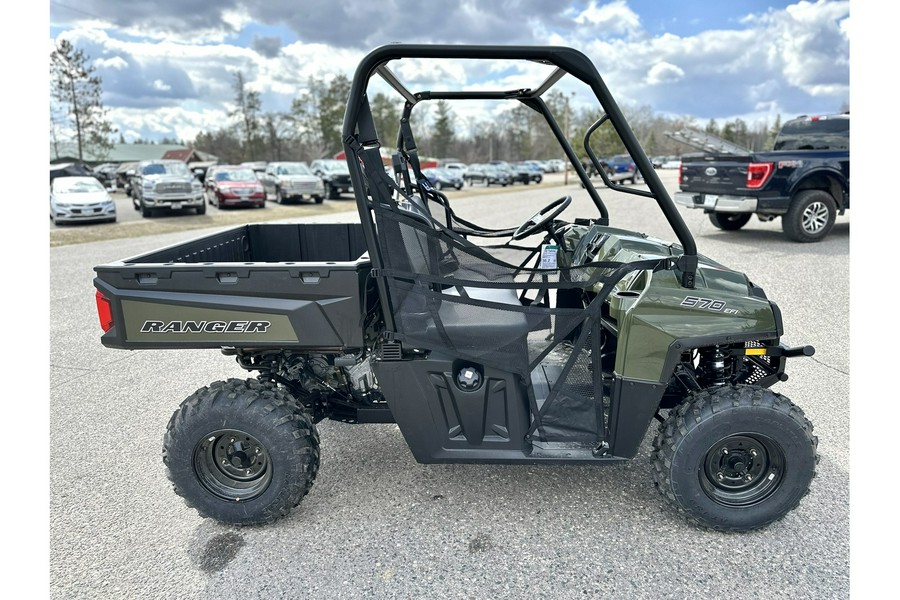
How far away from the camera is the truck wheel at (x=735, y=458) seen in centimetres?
258

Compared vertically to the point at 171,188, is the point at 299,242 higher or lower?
lower

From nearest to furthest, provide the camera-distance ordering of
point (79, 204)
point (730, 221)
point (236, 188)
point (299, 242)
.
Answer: point (299, 242)
point (730, 221)
point (79, 204)
point (236, 188)

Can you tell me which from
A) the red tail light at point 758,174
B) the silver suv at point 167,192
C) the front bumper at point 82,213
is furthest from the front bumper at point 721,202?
the front bumper at point 82,213

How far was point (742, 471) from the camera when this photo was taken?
106 inches

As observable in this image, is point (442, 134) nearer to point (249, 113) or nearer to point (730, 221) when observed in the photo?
point (249, 113)

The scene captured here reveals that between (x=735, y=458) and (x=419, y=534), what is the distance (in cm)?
146

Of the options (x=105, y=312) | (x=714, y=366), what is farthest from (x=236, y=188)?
(x=714, y=366)

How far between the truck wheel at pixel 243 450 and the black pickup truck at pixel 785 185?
878 cm

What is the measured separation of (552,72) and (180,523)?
2.93m

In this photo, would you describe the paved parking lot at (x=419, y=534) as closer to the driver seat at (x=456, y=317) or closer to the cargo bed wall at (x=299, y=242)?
the driver seat at (x=456, y=317)

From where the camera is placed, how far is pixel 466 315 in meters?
2.64

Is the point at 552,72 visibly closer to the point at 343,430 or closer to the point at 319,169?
the point at 343,430

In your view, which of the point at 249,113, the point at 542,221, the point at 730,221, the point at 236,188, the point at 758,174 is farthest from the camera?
the point at 249,113

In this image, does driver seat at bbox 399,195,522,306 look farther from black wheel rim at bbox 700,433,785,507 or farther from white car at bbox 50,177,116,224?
white car at bbox 50,177,116,224
